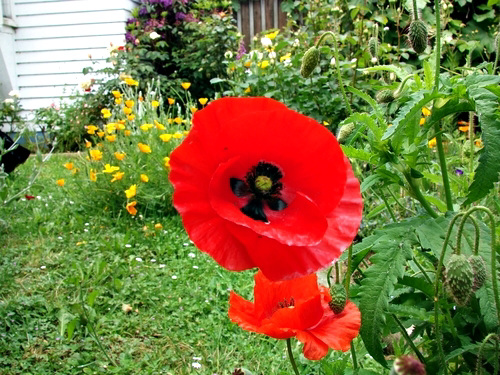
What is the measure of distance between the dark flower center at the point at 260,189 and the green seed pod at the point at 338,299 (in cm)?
19

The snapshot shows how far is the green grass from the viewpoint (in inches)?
80.2

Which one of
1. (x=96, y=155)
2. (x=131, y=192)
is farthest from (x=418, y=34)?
(x=96, y=155)

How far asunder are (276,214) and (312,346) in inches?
8.9

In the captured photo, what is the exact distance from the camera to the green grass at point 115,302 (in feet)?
6.68

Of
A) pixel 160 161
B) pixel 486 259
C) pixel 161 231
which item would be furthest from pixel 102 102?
pixel 486 259

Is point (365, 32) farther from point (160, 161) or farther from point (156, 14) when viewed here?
point (156, 14)

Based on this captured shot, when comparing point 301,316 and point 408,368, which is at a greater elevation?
point 408,368

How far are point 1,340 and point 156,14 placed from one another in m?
6.52

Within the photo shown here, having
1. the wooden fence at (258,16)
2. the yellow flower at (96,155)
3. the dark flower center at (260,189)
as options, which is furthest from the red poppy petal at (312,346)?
the wooden fence at (258,16)

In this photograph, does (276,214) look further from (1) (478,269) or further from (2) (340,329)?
(1) (478,269)

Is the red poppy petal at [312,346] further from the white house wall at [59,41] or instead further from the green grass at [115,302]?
the white house wall at [59,41]

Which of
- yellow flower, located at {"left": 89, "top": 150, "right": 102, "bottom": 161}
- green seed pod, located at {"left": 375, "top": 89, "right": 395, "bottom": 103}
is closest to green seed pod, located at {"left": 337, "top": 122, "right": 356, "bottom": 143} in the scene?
green seed pod, located at {"left": 375, "top": 89, "right": 395, "bottom": 103}

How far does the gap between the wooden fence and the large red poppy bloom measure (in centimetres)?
803

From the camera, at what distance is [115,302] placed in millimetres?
2488
